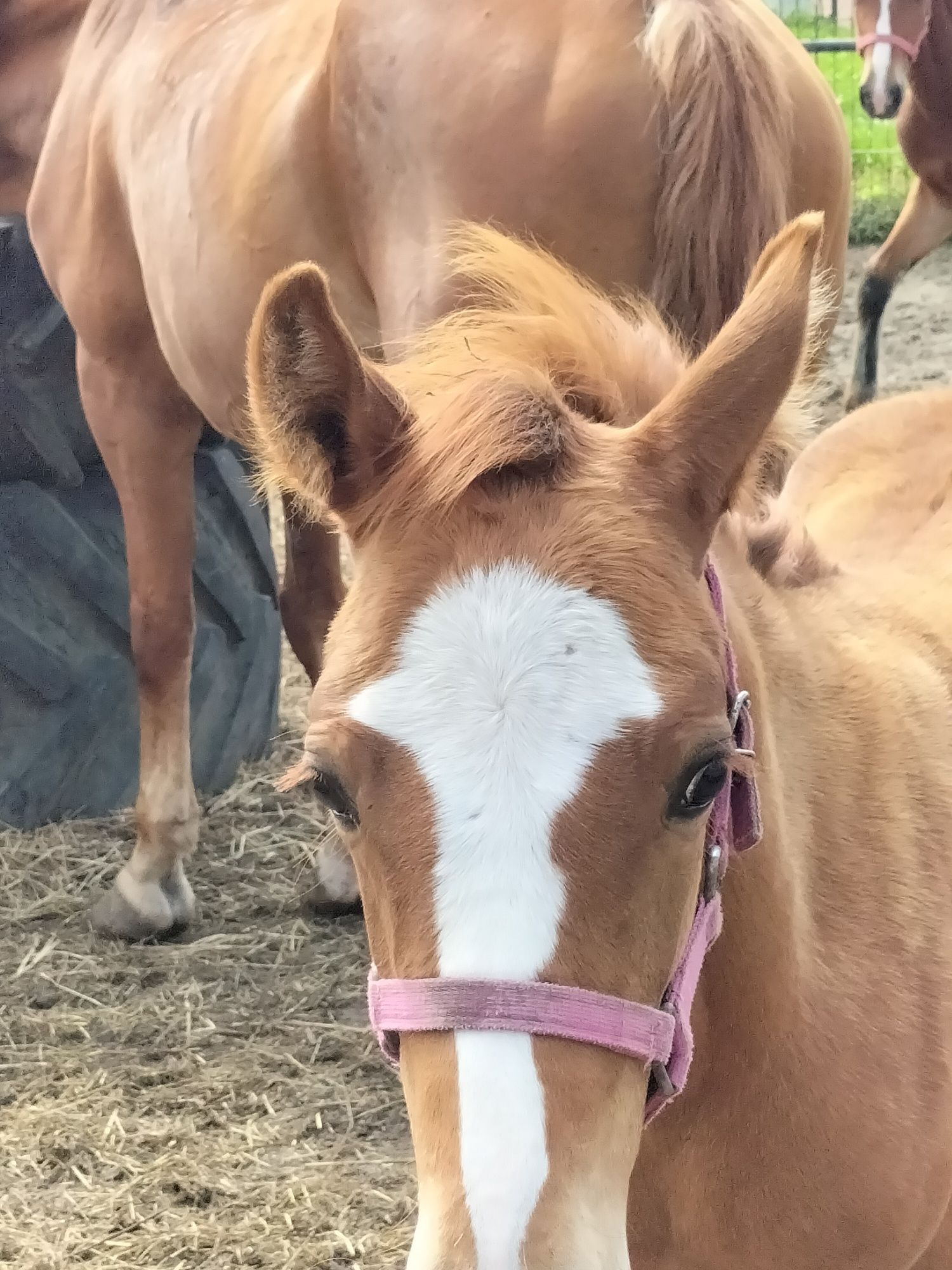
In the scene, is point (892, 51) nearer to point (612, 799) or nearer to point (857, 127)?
point (857, 127)

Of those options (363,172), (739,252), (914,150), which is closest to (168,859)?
(363,172)

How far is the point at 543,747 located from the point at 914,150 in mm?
4808

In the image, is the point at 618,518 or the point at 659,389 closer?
the point at 618,518

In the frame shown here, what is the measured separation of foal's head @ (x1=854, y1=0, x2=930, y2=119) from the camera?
4.86 m

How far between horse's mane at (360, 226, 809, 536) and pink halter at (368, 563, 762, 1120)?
0.62ft

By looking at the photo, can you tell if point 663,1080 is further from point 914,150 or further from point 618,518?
point 914,150

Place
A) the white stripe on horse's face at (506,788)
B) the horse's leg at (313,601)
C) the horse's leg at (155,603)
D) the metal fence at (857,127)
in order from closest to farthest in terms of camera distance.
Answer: the white stripe on horse's face at (506,788), the horse's leg at (155,603), the horse's leg at (313,601), the metal fence at (857,127)

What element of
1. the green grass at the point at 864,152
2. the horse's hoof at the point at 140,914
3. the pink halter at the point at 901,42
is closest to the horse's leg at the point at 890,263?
the pink halter at the point at 901,42

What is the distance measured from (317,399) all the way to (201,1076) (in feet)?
5.25

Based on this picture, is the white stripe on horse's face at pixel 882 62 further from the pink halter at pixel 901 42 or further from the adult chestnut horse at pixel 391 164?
the adult chestnut horse at pixel 391 164

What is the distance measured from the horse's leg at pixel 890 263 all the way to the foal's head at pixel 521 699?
14.4 ft

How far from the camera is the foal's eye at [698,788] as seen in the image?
1.00 meters

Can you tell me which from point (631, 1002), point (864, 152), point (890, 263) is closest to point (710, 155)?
point (631, 1002)

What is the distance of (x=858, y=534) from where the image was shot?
2107 mm
